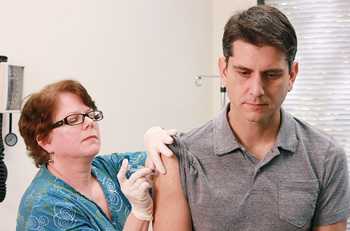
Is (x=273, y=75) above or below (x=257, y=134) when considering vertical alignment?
above

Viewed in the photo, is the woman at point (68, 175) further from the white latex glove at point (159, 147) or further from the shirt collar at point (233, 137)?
the shirt collar at point (233, 137)

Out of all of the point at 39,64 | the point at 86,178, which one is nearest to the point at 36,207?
the point at 86,178

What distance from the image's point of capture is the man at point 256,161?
1.19 m

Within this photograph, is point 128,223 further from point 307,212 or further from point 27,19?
point 27,19

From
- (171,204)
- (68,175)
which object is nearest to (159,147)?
(171,204)

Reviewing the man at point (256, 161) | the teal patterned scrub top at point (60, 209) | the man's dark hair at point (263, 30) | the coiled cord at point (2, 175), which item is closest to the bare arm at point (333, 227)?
the man at point (256, 161)

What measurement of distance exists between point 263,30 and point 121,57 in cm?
153

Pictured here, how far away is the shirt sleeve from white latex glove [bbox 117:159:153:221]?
54cm

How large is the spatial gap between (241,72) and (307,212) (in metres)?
0.44

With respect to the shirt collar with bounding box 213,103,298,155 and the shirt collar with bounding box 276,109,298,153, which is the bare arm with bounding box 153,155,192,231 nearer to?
the shirt collar with bounding box 213,103,298,155

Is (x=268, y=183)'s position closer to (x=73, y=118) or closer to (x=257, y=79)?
(x=257, y=79)

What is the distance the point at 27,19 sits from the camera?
6.59ft

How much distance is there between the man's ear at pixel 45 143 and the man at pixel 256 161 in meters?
0.61

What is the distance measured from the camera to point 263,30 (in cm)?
117
